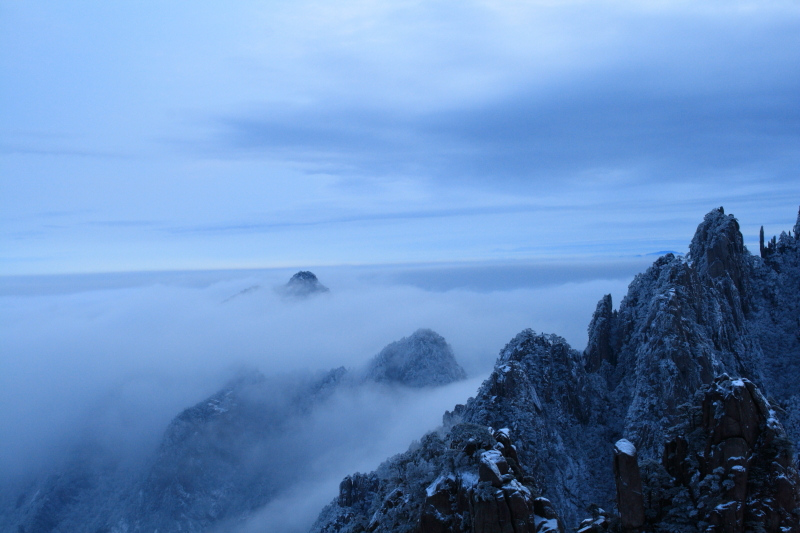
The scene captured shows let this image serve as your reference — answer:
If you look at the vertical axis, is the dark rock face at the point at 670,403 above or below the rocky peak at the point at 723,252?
below

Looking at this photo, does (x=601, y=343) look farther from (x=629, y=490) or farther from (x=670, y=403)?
(x=629, y=490)

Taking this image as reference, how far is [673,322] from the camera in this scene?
80.6m

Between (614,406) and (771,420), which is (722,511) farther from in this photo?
(614,406)

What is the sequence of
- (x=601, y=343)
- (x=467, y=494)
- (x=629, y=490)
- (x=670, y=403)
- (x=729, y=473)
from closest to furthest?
1. (x=729, y=473)
2. (x=467, y=494)
3. (x=629, y=490)
4. (x=670, y=403)
5. (x=601, y=343)

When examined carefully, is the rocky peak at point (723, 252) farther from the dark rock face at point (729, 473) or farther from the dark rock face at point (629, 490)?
the dark rock face at point (629, 490)

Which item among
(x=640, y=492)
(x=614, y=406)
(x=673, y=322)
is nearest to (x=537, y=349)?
(x=614, y=406)

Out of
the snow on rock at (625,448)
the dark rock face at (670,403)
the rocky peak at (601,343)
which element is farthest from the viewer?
the rocky peak at (601,343)

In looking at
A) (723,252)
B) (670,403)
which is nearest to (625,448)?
(670,403)

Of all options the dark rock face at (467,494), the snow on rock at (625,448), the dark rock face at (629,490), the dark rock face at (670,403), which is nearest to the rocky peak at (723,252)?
the dark rock face at (670,403)

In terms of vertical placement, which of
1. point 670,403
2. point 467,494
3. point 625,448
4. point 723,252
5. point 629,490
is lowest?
point 670,403

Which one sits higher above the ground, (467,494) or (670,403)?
(467,494)

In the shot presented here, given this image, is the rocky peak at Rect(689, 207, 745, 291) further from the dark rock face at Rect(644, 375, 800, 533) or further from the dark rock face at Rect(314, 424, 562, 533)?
the dark rock face at Rect(314, 424, 562, 533)

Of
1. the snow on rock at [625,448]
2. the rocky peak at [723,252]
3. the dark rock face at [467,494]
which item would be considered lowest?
the dark rock face at [467,494]

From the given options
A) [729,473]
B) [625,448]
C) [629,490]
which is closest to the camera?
[729,473]
